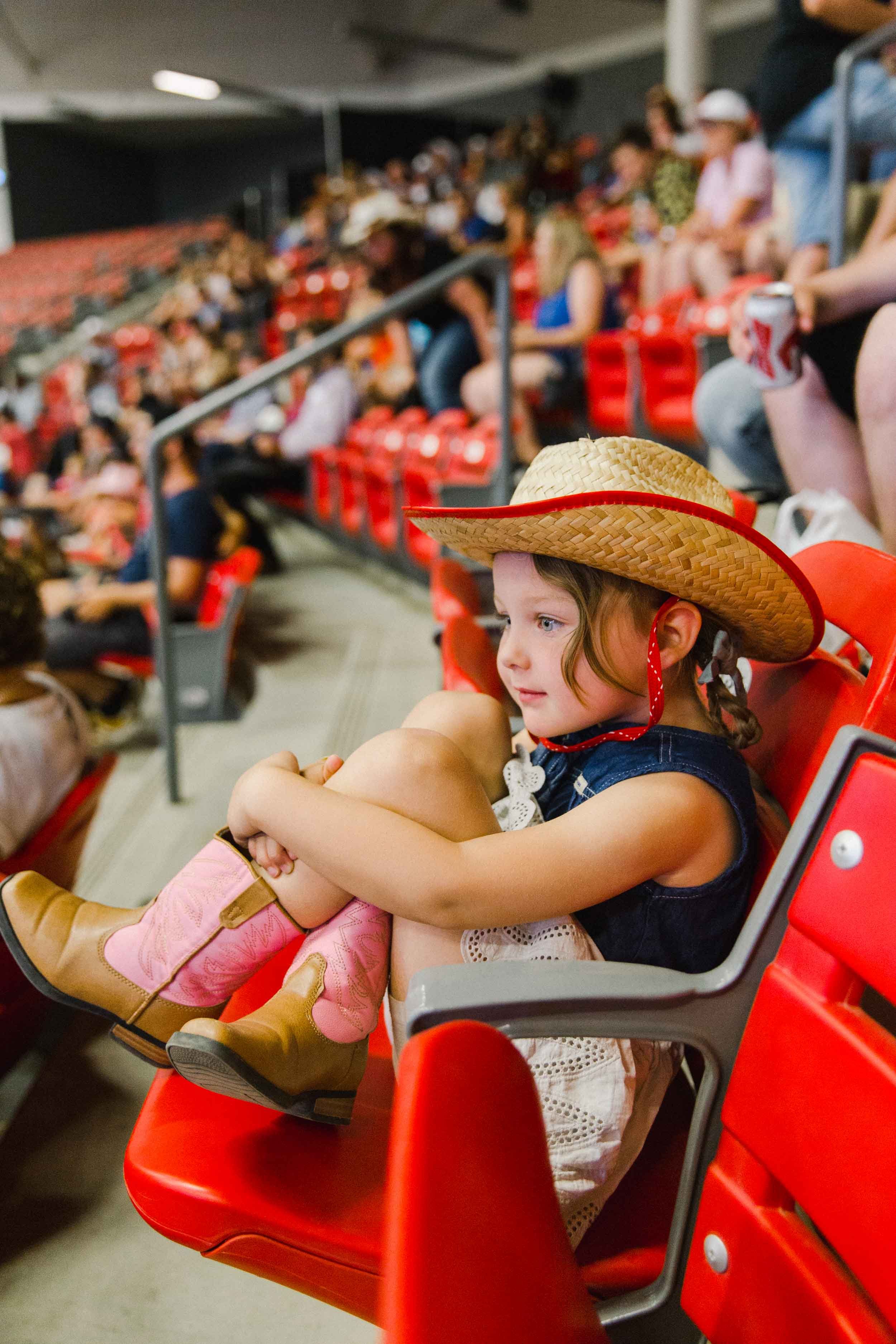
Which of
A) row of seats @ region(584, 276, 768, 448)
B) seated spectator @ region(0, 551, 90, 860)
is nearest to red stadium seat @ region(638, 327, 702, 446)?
row of seats @ region(584, 276, 768, 448)

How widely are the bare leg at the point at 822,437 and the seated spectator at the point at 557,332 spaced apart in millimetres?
1955

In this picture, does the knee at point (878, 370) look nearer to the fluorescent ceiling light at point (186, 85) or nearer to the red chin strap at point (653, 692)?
the red chin strap at point (653, 692)

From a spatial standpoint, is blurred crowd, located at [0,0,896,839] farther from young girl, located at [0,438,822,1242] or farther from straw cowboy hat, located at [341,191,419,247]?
young girl, located at [0,438,822,1242]

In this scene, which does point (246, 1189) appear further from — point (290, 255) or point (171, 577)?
point (290, 255)

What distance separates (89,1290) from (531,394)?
3.20m

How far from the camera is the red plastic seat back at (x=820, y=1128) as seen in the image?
0.60 meters

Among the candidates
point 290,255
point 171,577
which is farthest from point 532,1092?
point 290,255

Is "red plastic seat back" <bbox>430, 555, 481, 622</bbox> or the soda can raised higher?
the soda can

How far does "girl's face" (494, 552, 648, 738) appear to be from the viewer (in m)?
0.90

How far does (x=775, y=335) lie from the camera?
4.38 feet

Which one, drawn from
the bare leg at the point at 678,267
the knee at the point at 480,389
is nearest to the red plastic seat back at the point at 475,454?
the knee at the point at 480,389

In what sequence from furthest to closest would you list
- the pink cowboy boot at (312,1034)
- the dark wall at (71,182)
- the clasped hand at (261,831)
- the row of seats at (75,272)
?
the dark wall at (71,182)
the row of seats at (75,272)
the clasped hand at (261,831)
the pink cowboy boot at (312,1034)

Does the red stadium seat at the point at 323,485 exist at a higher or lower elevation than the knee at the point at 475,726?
lower

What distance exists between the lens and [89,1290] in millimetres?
1190
